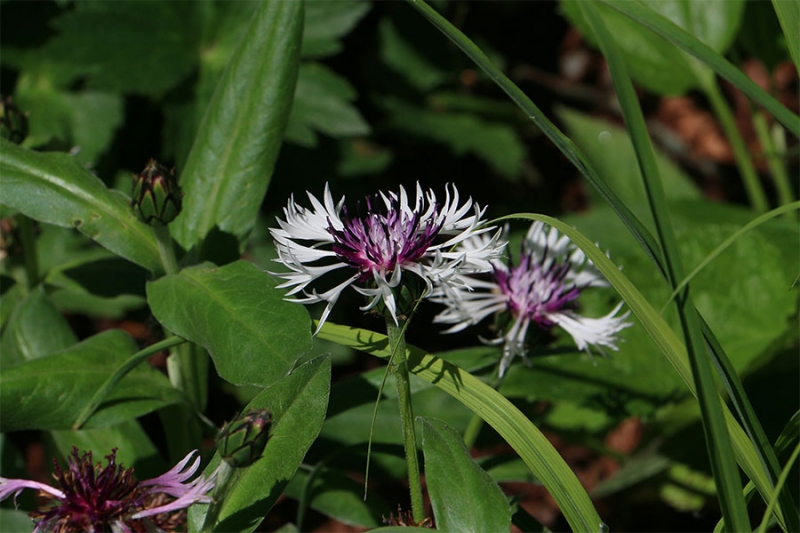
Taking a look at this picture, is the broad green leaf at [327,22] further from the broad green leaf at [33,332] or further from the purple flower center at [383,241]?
the purple flower center at [383,241]

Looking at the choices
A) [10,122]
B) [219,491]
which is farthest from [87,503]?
[10,122]

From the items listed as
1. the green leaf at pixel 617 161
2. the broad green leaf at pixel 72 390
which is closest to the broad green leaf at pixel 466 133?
the green leaf at pixel 617 161

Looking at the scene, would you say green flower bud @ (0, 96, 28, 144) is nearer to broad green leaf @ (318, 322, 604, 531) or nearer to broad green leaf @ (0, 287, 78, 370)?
broad green leaf @ (0, 287, 78, 370)

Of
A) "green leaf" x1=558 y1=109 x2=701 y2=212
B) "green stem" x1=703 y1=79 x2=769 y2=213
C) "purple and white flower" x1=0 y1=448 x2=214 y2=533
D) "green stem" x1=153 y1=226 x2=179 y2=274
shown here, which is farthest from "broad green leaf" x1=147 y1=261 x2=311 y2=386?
"green leaf" x1=558 y1=109 x2=701 y2=212

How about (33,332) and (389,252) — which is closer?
(389,252)

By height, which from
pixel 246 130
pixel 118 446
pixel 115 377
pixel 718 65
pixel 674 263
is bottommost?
pixel 118 446

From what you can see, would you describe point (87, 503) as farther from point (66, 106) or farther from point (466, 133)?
point (466, 133)
